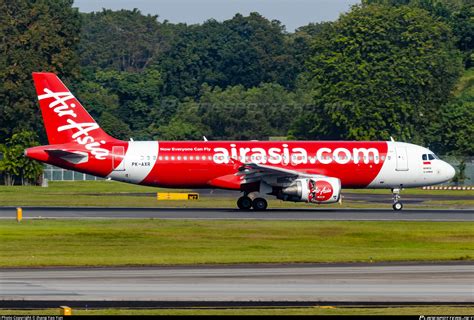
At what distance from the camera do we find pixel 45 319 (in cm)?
2388

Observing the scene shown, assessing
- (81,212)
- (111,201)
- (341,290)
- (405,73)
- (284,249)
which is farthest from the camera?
(405,73)

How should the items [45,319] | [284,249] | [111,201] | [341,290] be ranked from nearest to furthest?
[45,319]
[341,290]
[284,249]
[111,201]

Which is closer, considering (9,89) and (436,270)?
(436,270)

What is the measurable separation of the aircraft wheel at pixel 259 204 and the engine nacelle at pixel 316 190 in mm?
2663

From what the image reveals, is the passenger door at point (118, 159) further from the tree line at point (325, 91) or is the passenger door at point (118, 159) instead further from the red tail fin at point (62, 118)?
the tree line at point (325, 91)

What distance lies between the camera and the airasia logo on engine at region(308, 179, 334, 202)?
60.2 m

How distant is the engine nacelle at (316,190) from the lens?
60297 millimetres

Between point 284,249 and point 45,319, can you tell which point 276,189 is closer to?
point 284,249

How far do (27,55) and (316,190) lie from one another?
6358cm

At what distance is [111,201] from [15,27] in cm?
5594

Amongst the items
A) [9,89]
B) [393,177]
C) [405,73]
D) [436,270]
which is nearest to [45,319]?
[436,270]

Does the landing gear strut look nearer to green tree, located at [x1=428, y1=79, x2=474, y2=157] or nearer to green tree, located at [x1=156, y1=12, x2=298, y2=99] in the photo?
green tree, located at [x1=428, y1=79, x2=474, y2=157]

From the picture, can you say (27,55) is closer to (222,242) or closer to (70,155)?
→ (70,155)

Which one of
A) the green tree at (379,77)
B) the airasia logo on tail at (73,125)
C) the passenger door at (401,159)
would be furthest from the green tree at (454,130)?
the airasia logo on tail at (73,125)
